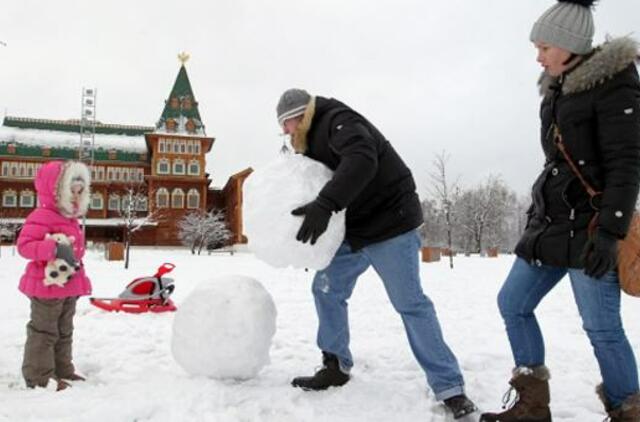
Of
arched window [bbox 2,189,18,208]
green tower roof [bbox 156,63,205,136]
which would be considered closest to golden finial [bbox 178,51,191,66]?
green tower roof [bbox 156,63,205,136]

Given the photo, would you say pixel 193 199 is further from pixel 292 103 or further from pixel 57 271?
pixel 292 103

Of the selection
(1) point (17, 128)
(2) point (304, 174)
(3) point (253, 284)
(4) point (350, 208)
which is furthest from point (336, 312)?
(1) point (17, 128)

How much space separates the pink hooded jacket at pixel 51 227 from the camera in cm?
363

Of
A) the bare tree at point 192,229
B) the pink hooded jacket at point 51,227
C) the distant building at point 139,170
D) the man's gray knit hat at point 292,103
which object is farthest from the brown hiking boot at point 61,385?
the distant building at point 139,170

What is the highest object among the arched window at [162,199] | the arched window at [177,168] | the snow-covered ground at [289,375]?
the arched window at [177,168]

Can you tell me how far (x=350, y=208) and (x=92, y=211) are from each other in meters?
52.9

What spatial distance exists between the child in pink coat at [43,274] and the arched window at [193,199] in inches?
1849

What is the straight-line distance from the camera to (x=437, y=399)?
2.99m

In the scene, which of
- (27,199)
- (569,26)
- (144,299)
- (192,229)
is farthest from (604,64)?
(27,199)

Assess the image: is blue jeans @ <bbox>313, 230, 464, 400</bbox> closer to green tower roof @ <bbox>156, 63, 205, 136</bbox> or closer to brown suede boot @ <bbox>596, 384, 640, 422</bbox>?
brown suede boot @ <bbox>596, 384, 640, 422</bbox>

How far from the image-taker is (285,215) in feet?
9.59

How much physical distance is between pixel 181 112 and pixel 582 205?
5328 centimetres

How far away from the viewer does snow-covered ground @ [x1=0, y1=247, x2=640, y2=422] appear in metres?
2.82

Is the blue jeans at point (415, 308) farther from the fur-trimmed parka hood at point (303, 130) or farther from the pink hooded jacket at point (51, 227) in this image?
the pink hooded jacket at point (51, 227)
